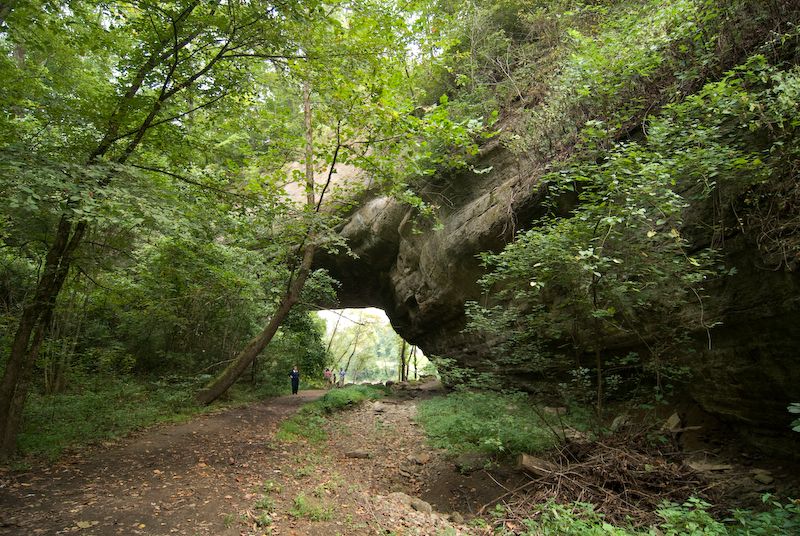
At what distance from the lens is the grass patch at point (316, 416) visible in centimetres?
873

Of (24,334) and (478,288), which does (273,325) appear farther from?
(478,288)

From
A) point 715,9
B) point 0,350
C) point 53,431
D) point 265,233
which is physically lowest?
point 53,431

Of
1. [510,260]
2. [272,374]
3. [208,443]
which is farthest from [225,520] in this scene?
[272,374]

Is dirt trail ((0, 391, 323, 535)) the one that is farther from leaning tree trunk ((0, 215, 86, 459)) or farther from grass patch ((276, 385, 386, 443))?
grass patch ((276, 385, 386, 443))

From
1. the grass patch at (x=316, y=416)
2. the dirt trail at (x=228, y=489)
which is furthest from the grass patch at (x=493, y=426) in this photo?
the grass patch at (x=316, y=416)

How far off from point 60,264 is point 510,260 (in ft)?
20.7

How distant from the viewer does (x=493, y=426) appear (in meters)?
7.04

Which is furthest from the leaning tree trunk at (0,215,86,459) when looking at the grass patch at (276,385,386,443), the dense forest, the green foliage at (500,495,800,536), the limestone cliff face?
the green foliage at (500,495,800,536)

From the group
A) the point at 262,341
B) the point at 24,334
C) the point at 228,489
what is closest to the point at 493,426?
the point at 228,489

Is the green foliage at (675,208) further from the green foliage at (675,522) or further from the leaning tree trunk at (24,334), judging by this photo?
the leaning tree trunk at (24,334)

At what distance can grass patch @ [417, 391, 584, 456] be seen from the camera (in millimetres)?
6656

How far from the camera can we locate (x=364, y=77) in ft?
20.6

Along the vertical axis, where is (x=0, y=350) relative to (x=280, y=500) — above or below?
above

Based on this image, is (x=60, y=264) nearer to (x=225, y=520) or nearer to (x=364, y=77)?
(x=225, y=520)
